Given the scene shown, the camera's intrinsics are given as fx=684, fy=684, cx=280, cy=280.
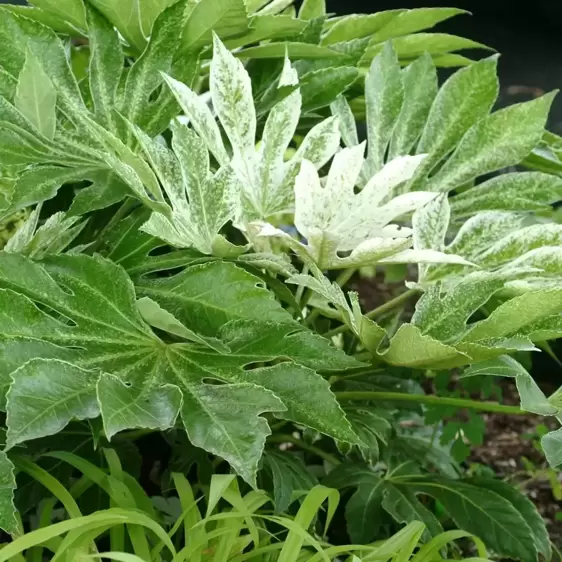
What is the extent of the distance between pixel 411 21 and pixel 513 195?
23 cm

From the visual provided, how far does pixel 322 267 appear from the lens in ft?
1.59

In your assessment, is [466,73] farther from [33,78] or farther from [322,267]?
[33,78]

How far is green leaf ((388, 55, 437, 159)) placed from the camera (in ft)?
2.20

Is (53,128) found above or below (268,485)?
above

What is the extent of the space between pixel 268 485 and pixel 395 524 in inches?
6.9

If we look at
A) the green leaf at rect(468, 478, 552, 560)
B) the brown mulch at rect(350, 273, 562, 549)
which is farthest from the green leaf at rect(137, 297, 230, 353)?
the brown mulch at rect(350, 273, 562, 549)

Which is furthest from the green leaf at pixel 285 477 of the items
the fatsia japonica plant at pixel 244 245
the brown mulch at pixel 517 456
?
the brown mulch at pixel 517 456

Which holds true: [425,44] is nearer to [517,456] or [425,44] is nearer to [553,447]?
[553,447]

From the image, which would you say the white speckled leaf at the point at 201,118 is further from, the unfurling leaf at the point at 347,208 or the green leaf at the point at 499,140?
the green leaf at the point at 499,140

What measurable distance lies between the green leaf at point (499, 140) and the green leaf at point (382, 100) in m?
0.07

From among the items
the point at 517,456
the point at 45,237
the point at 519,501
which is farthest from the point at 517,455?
the point at 45,237

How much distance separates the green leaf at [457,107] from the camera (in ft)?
2.08

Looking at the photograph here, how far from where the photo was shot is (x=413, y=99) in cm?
67

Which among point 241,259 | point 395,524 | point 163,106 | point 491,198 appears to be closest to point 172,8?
point 163,106
